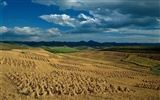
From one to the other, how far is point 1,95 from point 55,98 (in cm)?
480

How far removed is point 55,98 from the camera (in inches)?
717

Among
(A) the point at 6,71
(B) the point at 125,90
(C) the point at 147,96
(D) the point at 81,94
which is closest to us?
(D) the point at 81,94

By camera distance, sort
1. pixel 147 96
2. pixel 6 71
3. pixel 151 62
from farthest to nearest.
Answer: pixel 151 62, pixel 6 71, pixel 147 96

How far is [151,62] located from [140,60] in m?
5.19

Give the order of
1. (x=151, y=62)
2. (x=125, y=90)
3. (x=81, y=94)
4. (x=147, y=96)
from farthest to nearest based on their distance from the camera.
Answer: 1. (x=151, y=62)
2. (x=125, y=90)
3. (x=147, y=96)
4. (x=81, y=94)

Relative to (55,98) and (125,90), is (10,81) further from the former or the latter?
(125,90)

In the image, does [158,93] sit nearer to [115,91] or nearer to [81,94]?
[115,91]

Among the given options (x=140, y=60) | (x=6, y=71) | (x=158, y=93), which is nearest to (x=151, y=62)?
(x=140, y=60)

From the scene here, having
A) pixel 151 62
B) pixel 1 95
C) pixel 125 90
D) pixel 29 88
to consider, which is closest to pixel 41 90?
pixel 29 88

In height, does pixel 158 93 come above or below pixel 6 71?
below

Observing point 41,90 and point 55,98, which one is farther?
point 41,90

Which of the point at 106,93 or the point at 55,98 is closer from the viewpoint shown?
the point at 55,98

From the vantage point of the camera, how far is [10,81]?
23.0 m

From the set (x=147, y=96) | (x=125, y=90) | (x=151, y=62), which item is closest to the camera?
(x=147, y=96)
